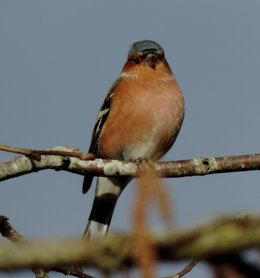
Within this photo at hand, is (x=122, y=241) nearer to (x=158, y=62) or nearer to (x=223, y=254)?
(x=223, y=254)

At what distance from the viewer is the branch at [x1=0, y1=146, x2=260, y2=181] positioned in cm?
389

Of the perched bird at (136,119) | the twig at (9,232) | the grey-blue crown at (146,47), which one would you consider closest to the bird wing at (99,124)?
the perched bird at (136,119)

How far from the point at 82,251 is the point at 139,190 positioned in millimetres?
303

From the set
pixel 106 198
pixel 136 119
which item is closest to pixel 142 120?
pixel 136 119

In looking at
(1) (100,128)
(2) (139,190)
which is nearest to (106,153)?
(1) (100,128)

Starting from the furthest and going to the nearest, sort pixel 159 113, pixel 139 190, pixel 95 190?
pixel 95 190, pixel 159 113, pixel 139 190

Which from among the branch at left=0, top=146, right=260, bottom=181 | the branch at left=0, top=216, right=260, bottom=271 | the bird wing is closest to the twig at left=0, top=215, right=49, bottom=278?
the branch at left=0, top=146, right=260, bottom=181

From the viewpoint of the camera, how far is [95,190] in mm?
8188

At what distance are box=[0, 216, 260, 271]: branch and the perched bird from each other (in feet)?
20.1

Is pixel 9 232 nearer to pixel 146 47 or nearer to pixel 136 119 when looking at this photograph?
pixel 136 119

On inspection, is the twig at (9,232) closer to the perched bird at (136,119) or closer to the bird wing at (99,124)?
the perched bird at (136,119)

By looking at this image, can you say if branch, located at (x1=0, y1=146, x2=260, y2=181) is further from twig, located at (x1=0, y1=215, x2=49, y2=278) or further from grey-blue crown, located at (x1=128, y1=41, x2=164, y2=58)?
grey-blue crown, located at (x1=128, y1=41, x2=164, y2=58)

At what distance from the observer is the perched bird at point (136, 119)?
7.11 meters

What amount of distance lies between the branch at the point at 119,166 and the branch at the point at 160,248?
2.93 m
